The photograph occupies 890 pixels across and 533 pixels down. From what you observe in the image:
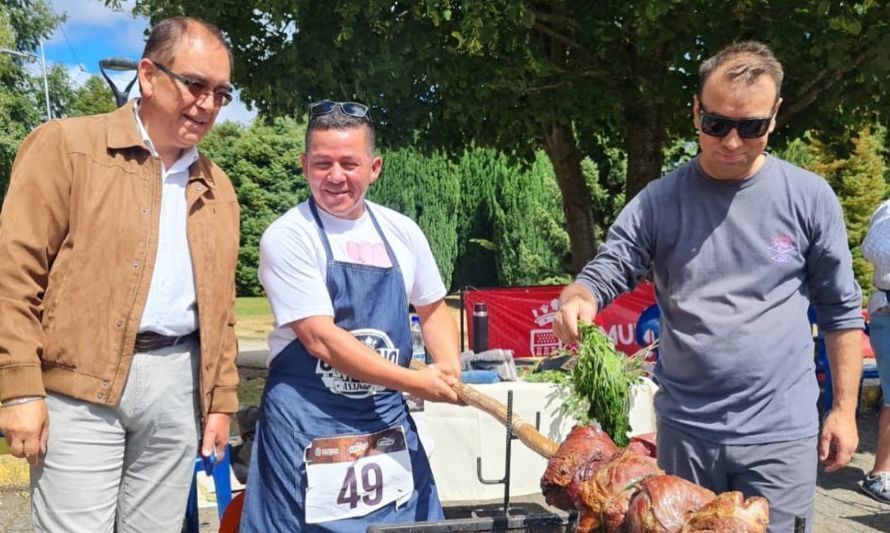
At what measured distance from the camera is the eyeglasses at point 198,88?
250cm

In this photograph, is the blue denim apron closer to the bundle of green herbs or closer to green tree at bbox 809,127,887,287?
the bundle of green herbs

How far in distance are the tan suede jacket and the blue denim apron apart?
1.66 ft

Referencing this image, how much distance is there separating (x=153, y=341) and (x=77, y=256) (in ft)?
1.19

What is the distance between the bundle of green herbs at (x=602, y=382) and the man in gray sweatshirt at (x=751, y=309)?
0.20 feet

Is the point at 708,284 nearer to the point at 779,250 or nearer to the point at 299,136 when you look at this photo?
the point at 779,250

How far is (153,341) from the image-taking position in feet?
8.30

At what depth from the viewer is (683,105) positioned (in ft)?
27.4

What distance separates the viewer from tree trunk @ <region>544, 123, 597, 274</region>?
980 cm

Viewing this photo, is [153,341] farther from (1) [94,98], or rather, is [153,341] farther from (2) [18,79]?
(1) [94,98]

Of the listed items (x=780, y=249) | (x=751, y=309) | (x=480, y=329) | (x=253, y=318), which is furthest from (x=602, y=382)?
(x=253, y=318)

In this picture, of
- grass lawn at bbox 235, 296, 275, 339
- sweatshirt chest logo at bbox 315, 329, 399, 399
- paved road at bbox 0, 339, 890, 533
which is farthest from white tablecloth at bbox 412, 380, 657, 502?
grass lawn at bbox 235, 296, 275, 339

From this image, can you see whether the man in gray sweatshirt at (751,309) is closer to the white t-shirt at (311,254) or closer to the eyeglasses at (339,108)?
the white t-shirt at (311,254)

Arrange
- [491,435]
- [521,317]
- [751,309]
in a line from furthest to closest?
[521,317] → [491,435] → [751,309]

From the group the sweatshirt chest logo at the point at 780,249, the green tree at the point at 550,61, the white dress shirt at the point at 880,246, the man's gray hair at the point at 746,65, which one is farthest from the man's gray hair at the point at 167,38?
the white dress shirt at the point at 880,246
